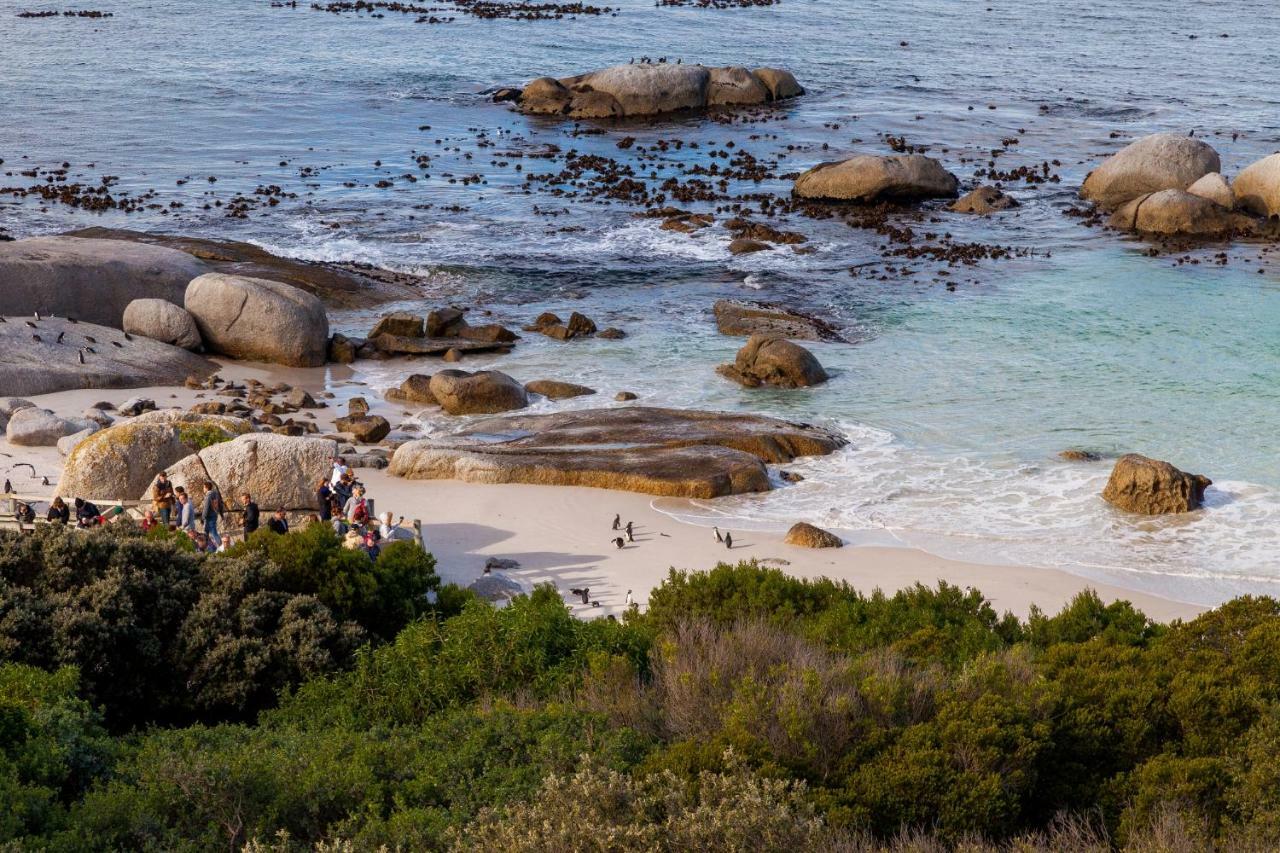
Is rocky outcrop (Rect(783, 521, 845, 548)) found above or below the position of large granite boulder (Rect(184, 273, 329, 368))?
below

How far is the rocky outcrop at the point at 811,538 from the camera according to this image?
2080 cm

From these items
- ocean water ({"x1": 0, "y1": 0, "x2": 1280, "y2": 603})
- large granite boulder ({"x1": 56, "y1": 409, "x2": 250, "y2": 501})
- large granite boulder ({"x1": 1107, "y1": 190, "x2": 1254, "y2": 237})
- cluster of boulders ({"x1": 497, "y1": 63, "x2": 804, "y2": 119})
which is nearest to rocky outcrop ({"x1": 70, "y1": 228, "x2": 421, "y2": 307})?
ocean water ({"x1": 0, "y1": 0, "x2": 1280, "y2": 603})

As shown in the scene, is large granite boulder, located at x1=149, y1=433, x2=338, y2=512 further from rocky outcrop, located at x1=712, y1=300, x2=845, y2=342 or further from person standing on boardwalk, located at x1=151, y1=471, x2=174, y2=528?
rocky outcrop, located at x1=712, y1=300, x2=845, y2=342

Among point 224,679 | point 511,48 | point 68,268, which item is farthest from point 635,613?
point 511,48

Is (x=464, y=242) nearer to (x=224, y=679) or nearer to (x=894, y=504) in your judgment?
(x=894, y=504)

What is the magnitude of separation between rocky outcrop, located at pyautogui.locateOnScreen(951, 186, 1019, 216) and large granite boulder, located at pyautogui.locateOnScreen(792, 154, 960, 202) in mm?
1138

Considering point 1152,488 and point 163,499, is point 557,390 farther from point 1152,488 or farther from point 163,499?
point 1152,488

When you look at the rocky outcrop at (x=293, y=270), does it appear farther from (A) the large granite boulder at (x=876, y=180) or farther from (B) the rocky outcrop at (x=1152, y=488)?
(B) the rocky outcrop at (x=1152, y=488)

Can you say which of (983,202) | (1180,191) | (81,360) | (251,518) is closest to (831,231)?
(983,202)

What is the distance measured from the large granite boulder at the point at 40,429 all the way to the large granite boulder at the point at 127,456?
219 cm

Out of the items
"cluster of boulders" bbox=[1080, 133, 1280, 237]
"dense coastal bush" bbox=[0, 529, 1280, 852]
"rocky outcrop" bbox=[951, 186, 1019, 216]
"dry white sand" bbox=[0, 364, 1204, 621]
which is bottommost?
"dry white sand" bbox=[0, 364, 1204, 621]

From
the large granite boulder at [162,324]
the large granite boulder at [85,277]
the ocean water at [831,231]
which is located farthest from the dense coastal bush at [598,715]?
the large granite boulder at [85,277]

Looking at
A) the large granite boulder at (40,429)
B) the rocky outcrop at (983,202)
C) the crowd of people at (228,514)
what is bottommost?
the large granite boulder at (40,429)

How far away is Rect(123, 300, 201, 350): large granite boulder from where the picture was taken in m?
30.2
